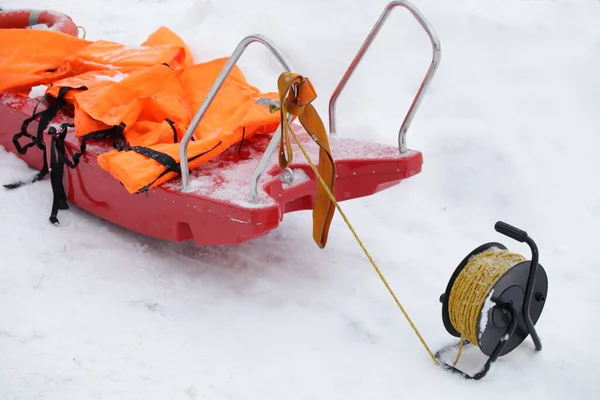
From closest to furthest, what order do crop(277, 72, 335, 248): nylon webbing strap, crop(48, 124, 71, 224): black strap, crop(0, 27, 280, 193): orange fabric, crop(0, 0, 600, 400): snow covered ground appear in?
1. crop(277, 72, 335, 248): nylon webbing strap
2. crop(0, 0, 600, 400): snow covered ground
3. crop(0, 27, 280, 193): orange fabric
4. crop(48, 124, 71, 224): black strap

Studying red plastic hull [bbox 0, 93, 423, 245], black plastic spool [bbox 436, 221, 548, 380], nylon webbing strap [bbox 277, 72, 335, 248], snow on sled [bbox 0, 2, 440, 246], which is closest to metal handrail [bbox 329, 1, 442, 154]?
snow on sled [bbox 0, 2, 440, 246]

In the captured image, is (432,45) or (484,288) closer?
(484,288)

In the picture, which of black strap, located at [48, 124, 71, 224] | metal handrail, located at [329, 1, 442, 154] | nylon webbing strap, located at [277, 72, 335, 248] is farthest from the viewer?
black strap, located at [48, 124, 71, 224]

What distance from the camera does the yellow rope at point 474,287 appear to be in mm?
2709

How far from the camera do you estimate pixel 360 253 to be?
367 cm

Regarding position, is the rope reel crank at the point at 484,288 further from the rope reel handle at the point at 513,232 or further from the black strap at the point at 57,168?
the black strap at the point at 57,168

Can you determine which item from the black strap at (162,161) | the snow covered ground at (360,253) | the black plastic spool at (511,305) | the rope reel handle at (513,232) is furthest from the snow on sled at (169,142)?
the black plastic spool at (511,305)

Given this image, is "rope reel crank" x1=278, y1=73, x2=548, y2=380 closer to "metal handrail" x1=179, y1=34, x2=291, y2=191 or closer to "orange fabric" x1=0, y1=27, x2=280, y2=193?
"metal handrail" x1=179, y1=34, x2=291, y2=191

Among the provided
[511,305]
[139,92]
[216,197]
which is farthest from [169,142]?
[511,305]

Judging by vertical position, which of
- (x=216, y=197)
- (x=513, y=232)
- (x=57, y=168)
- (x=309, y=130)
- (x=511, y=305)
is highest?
(x=309, y=130)

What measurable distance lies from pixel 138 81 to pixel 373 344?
188 cm

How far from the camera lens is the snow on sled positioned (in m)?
3.01

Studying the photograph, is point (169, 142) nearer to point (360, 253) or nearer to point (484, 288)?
point (360, 253)

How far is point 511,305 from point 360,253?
1070mm
